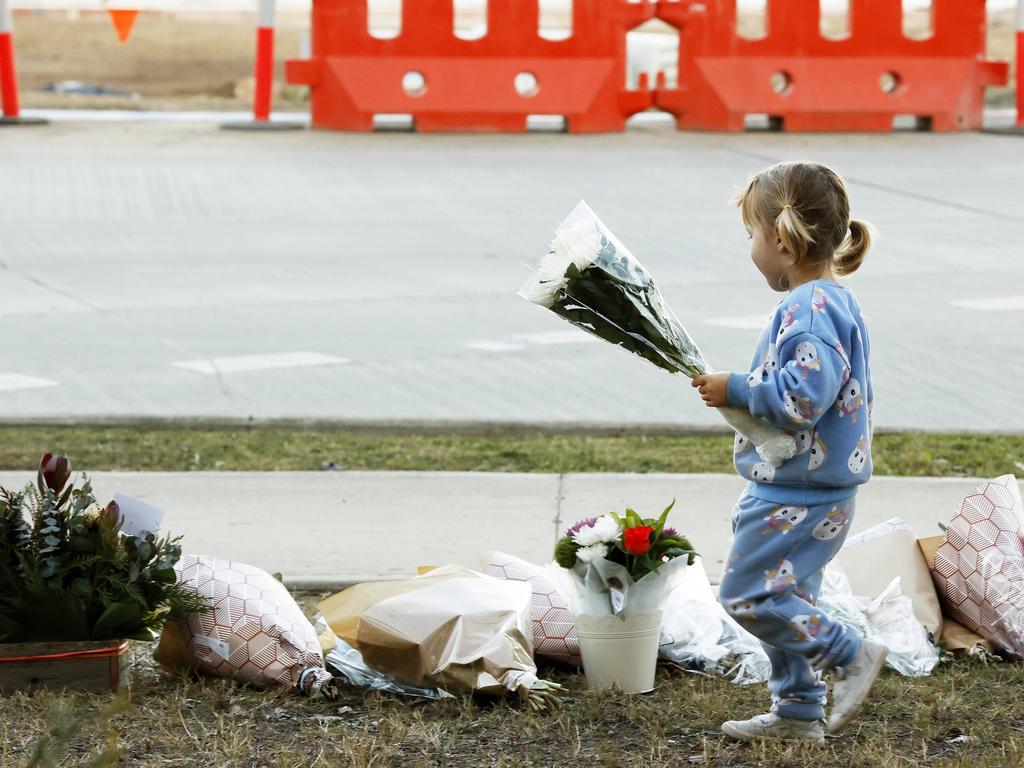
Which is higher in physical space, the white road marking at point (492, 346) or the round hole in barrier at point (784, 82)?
the round hole in barrier at point (784, 82)

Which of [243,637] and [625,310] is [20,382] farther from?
[625,310]

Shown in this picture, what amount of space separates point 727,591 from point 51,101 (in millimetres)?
18612

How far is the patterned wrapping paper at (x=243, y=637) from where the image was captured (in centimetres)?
435

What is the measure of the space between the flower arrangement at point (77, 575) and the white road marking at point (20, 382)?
390cm

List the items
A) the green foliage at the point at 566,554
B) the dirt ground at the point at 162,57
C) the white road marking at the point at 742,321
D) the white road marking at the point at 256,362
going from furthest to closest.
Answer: the dirt ground at the point at 162,57
the white road marking at the point at 742,321
the white road marking at the point at 256,362
the green foliage at the point at 566,554

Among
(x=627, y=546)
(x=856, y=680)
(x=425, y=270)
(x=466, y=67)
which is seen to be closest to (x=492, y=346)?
(x=425, y=270)

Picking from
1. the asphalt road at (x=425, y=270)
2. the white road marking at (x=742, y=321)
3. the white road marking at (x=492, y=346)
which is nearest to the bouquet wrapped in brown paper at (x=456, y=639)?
the asphalt road at (x=425, y=270)

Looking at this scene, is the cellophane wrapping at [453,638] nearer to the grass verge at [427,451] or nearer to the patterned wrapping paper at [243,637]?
the patterned wrapping paper at [243,637]

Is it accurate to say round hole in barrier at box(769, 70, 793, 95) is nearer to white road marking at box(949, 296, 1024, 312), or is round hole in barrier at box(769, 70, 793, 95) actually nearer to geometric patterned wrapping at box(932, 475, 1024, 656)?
white road marking at box(949, 296, 1024, 312)

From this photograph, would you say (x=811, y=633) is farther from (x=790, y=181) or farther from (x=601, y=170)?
(x=601, y=170)

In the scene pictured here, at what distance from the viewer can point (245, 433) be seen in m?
7.51

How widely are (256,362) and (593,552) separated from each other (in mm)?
4619

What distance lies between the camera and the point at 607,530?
4.26 metres

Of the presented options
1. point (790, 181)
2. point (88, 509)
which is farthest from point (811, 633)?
point (88, 509)
